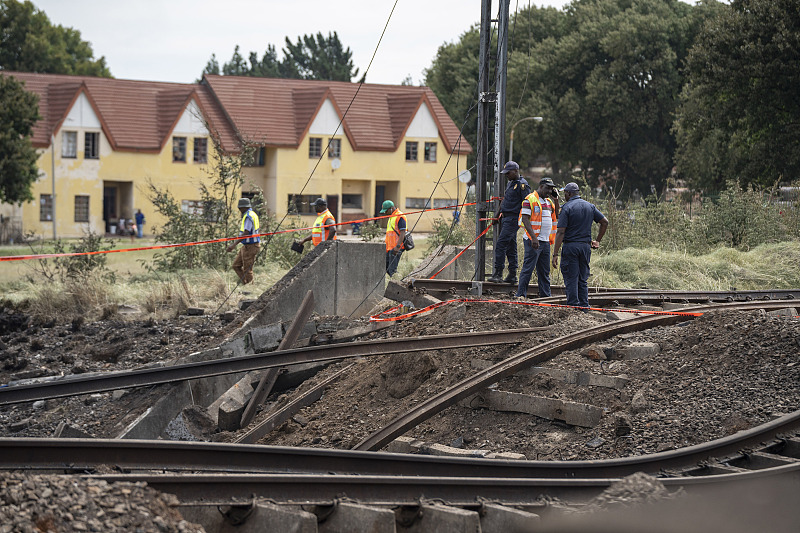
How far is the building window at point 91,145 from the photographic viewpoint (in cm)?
5034

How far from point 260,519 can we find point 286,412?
4.82 m

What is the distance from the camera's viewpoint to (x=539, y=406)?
8789mm

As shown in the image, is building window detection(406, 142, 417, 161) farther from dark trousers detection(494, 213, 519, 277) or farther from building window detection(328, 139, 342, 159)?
dark trousers detection(494, 213, 519, 277)

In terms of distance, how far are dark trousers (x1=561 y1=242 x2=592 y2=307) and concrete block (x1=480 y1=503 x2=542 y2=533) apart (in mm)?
6264

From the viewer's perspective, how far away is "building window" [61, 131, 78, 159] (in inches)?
1966

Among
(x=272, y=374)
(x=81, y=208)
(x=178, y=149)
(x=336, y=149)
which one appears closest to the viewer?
(x=272, y=374)

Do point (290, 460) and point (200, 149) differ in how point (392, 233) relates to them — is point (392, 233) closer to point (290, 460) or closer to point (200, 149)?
point (290, 460)

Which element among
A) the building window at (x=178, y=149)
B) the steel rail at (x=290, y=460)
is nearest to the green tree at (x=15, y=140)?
the building window at (x=178, y=149)

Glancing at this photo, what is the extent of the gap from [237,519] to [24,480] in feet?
3.96

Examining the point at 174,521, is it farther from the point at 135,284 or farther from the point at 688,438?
the point at 135,284

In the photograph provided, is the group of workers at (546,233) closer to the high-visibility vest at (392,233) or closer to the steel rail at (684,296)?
the steel rail at (684,296)

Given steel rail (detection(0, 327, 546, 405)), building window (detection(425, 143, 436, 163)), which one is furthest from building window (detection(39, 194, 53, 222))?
steel rail (detection(0, 327, 546, 405))

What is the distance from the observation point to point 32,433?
9.80 meters

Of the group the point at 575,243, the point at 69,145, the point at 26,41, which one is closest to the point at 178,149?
the point at 69,145
